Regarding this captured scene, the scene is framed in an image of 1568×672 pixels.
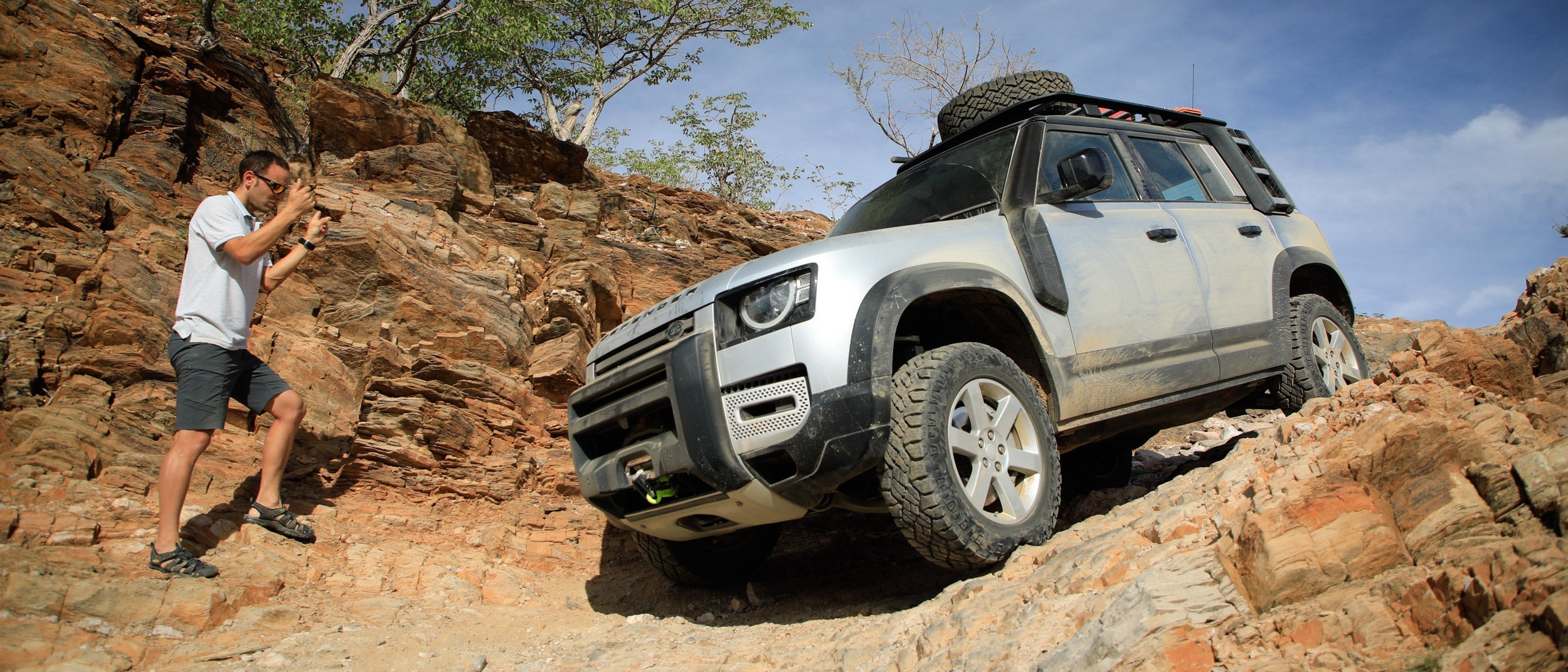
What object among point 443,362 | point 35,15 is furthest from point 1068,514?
point 35,15

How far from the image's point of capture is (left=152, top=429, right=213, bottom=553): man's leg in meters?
3.51

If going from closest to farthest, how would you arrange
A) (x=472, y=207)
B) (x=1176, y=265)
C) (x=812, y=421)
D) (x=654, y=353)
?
(x=812, y=421) < (x=654, y=353) < (x=1176, y=265) < (x=472, y=207)

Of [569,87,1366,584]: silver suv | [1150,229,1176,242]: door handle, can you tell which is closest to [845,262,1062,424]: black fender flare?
[569,87,1366,584]: silver suv

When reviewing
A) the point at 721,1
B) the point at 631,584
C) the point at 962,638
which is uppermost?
the point at 721,1

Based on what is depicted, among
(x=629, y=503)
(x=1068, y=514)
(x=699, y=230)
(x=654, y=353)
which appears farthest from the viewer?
(x=699, y=230)

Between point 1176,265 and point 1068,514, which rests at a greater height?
point 1176,265

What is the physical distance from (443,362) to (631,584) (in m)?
2.08

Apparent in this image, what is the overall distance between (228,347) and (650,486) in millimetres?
2150

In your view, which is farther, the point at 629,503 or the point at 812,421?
the point at 629,503

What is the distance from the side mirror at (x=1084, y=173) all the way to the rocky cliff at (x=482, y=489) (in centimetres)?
127

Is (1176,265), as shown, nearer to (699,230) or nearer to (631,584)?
(631,584)

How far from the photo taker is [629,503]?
363cm

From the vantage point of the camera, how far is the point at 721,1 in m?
21.1

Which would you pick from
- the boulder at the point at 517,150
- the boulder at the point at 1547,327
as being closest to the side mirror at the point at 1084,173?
the boulder at the point at 1547,327
